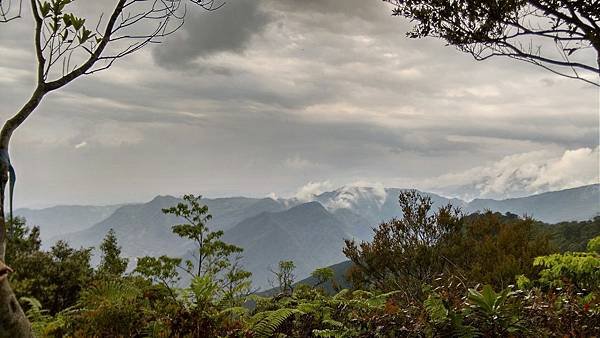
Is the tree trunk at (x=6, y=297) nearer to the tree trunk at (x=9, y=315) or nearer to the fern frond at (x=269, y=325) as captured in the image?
the tree trunk at (x=9, y=315)

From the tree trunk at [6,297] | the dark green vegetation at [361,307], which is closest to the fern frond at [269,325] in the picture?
the dark green vegetation at [361,307]

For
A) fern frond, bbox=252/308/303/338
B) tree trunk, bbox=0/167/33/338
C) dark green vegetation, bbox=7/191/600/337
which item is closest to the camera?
tree trunk, bbox=0/167/33/338

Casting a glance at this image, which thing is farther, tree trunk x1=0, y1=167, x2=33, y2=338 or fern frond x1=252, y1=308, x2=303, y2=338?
fern frond x1=252, y1=308, x2=303, y2=338

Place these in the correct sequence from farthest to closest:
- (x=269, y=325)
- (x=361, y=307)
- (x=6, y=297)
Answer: (x=361, y=307)
(x=269, y=325)
(x=6, y=297)

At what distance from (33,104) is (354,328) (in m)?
3.78

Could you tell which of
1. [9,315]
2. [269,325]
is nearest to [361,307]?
[269,325]

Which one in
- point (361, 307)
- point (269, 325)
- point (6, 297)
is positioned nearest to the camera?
point (6, 297)

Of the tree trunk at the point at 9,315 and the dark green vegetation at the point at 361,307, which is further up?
the tree trunk at the point at 9,315

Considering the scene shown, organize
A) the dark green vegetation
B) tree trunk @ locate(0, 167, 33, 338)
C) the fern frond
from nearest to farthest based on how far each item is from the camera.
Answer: tree trunk @ locate(0, 167, 33, 338), the dark green vegetation, the fern frond

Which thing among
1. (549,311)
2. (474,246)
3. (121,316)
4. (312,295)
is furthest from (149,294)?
(474,246)

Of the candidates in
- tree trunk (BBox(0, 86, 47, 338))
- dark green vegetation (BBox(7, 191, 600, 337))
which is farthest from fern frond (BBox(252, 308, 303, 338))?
tree trunk (BBox(0, 86, 47, 338))

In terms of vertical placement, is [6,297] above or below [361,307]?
above

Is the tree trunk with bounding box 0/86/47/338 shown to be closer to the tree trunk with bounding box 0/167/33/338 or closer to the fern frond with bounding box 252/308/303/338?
the tree trunk with bounding box 0/167/33/338

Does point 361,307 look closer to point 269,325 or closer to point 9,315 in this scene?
point 269,325
